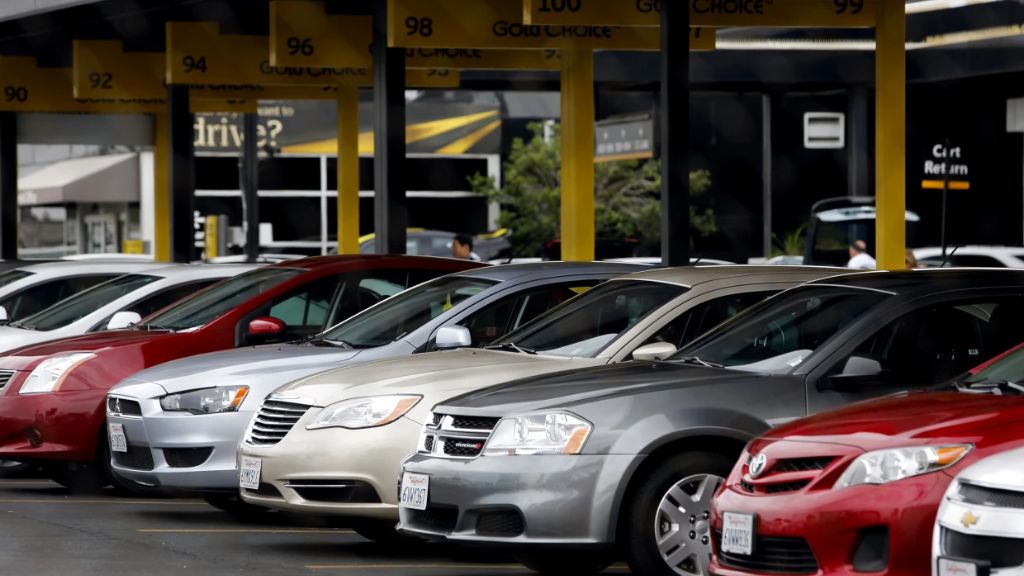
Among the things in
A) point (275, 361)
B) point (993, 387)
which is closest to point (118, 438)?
point (275, 361)

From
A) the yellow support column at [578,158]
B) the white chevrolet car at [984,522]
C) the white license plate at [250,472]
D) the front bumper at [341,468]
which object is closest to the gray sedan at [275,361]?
the white license plate at [250,472]

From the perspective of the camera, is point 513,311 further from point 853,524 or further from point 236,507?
point 853,524

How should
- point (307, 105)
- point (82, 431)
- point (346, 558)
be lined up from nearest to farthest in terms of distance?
point (346, 558) < point (82, 431) < point (307, 105)

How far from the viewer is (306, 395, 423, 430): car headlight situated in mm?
8984

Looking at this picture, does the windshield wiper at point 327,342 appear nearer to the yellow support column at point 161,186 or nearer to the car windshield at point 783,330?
the car windshield at point 783,330

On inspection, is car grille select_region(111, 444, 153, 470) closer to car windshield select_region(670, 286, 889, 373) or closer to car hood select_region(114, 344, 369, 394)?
car hood select_region(114, 344, 369, 394)

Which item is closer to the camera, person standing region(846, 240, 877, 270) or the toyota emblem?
the toyota emblem

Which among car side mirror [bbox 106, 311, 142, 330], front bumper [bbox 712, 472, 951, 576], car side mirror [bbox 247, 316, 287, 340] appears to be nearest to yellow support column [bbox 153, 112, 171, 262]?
car side mirror [bbox 106, 311, 142, 330]

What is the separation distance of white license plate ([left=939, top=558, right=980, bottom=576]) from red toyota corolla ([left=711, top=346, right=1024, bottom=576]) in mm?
259

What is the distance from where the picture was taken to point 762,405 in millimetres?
7824

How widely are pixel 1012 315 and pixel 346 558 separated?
11.5ft

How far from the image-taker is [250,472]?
9.49m

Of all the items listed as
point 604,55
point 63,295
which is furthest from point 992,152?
point 63,295

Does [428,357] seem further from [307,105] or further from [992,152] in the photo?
[307,105]
